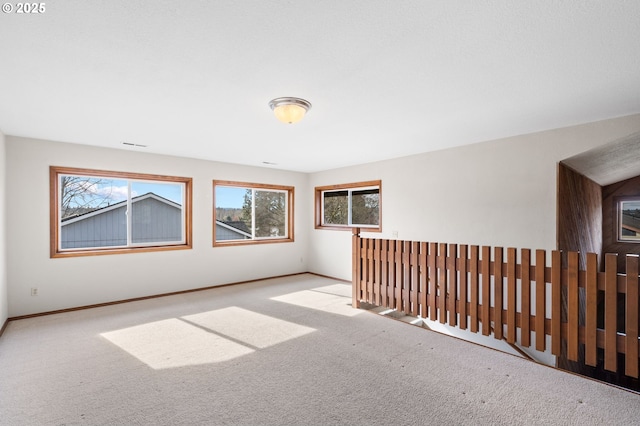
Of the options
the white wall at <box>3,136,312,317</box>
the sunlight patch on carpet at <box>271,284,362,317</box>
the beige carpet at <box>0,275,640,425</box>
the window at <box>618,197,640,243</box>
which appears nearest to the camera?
the beige carpet at <box>0,275,640,425</box>

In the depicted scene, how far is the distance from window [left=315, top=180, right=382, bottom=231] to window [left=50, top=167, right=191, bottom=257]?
9.58ft

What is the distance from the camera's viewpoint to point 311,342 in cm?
320

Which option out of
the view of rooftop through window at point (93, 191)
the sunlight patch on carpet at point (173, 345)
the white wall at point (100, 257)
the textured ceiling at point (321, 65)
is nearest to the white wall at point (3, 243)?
the white wall at point (100, 257)

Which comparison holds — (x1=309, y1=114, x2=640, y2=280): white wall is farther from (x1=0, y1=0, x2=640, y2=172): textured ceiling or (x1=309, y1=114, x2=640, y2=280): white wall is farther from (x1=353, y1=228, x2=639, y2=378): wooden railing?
(x1=353, y1=228, x2=639, y2=378): wooden railing

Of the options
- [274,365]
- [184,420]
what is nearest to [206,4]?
[184,420]

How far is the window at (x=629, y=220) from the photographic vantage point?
6418 millimetres

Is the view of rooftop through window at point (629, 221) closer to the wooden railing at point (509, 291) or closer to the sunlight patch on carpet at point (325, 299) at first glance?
the wooden railing at point (509, 291)

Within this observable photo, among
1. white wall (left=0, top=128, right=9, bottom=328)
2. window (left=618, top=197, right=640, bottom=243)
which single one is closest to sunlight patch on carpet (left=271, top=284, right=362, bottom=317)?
white wall (left=0, top=128, right=9, bottom=328)

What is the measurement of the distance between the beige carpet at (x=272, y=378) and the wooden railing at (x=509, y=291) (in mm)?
269

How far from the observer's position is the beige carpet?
2.04 m

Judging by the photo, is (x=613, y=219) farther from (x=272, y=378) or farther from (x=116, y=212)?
(x=116, y=212)

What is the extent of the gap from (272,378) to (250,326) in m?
1.25

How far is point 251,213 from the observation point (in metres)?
6.48

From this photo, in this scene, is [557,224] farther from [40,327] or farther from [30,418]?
[40,327]
